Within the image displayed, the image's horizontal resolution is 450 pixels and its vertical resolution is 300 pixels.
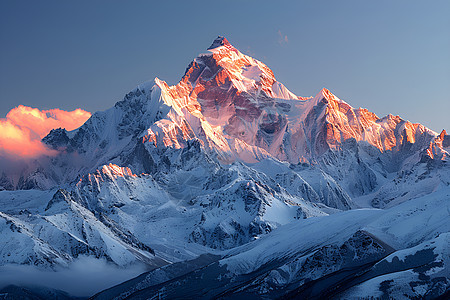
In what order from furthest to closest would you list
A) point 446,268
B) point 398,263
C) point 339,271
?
point 339,271 → point 398,263 → point 446,268

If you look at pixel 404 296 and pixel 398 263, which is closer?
pixel 404 296

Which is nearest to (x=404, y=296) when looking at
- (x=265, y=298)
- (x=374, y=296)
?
(x=374, y=296)

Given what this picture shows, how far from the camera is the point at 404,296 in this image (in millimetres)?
155250

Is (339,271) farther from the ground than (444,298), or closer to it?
farther from the ground

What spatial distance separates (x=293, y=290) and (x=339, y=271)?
14561 millimetres

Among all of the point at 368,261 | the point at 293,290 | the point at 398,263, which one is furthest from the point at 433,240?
the point at 293,290

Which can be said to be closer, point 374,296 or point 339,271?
point 374,296

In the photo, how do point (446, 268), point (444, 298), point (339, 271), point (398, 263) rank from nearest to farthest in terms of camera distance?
point (444, 298), point (446, 268), point (398, 263), point (339, 271)

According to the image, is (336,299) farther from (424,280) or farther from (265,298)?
(265,298)

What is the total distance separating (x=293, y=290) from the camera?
19488 cm

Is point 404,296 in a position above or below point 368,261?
below

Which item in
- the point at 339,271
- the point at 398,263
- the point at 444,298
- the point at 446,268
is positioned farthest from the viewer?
the point at 339,271

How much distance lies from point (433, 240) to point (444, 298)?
28.4 meters

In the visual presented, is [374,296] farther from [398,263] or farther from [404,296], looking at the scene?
[398,263]
